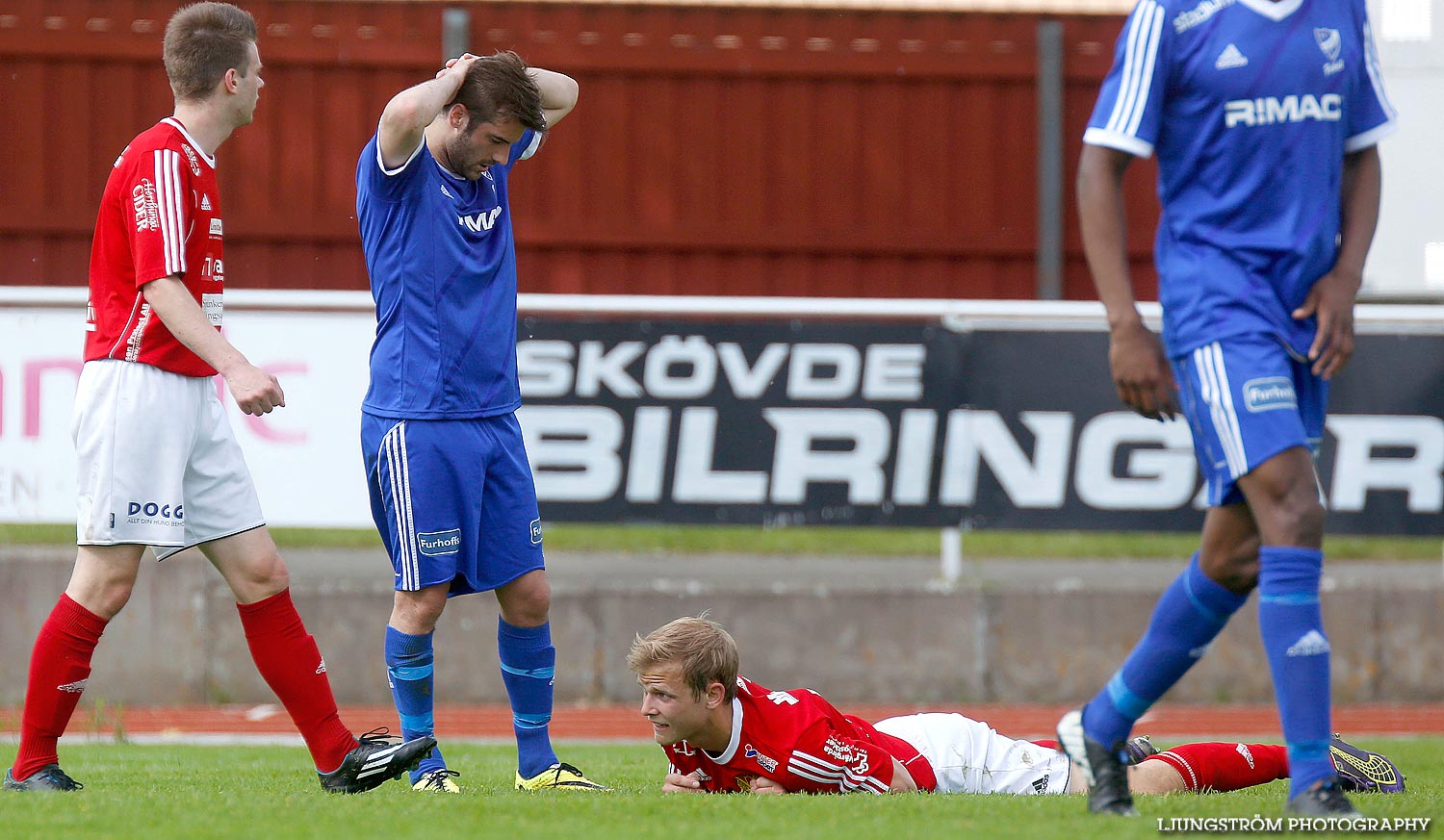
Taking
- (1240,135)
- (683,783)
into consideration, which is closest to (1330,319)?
(1240,135)

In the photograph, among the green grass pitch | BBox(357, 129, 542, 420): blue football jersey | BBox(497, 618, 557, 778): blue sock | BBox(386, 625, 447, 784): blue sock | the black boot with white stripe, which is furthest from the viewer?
BBox(497, 618, 557, 778): blue sock

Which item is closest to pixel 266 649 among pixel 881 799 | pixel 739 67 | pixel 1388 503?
pixel 881 799

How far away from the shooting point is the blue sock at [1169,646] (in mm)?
3643

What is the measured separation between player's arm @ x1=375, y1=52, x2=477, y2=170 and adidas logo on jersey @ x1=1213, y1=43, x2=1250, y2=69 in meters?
2.07

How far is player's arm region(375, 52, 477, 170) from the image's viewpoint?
439 centimetres

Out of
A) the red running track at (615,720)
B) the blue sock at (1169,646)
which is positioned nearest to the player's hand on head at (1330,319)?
the blue sock at (1169,646)

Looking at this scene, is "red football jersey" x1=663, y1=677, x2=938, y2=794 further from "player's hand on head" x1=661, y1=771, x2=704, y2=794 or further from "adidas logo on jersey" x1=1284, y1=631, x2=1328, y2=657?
"adidas logo on jersey" x1=1284, y1=631, x2=1328, y2=657

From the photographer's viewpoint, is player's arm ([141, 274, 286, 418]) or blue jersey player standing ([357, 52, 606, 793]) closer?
player's arm ([141, 274, 286, 418])

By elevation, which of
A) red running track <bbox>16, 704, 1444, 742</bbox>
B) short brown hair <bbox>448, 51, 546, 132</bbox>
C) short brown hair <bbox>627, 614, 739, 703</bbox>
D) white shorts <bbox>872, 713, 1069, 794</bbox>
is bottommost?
red running track <bbox>16, 704, 1444, 742</bbox>

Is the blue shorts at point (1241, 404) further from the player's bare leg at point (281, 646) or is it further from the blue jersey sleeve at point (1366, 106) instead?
the player's bare leg at point (281, 646)

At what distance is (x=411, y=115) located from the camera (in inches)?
172

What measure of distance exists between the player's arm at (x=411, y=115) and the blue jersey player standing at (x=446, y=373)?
1 centimetres

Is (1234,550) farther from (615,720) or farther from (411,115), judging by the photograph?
(615,720)

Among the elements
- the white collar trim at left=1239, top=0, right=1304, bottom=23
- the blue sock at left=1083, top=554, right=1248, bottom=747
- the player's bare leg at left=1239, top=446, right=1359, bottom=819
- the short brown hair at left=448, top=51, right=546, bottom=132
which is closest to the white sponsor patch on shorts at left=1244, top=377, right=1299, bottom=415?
the player's bare leg at left=1239, top=446, right=1359, bottom=819
